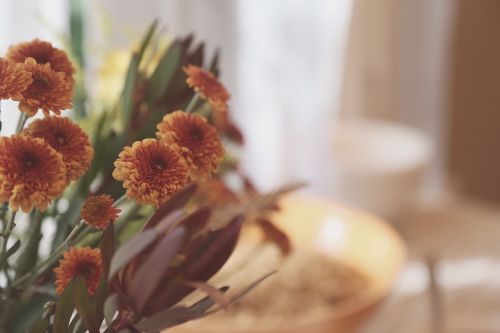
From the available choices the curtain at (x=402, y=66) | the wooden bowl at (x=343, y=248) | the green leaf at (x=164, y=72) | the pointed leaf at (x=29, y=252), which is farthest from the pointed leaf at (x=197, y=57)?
the curtain at (x=402, y=66)

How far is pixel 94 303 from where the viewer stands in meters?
0.29

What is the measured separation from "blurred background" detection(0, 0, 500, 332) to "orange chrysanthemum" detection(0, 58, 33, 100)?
0.91ft

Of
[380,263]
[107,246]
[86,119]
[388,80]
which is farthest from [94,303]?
[388,80]

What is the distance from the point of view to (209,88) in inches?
12.6

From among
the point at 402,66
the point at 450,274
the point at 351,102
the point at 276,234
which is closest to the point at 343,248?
the point at 450,274

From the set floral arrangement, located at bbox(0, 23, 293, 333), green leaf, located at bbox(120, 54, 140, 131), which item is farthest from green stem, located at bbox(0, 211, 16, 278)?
green leaf, located at bbox(120, 54, 140, 131)

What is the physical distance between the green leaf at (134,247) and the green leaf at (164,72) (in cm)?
17

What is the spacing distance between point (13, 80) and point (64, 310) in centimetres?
8

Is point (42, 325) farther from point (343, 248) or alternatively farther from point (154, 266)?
point (343, 248)

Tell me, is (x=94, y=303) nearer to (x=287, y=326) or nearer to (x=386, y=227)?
(x=287, y=326)

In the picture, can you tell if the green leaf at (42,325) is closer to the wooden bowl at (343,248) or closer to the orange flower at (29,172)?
the orange flower at (29,172)

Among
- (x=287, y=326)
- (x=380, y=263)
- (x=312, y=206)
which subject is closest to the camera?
(x=287, y=326)

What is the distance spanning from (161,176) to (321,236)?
2.01 ft

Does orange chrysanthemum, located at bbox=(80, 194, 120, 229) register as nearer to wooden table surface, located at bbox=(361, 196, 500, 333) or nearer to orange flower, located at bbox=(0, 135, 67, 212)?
orange flower, located at bbox=(0, 135, 67, 212)
